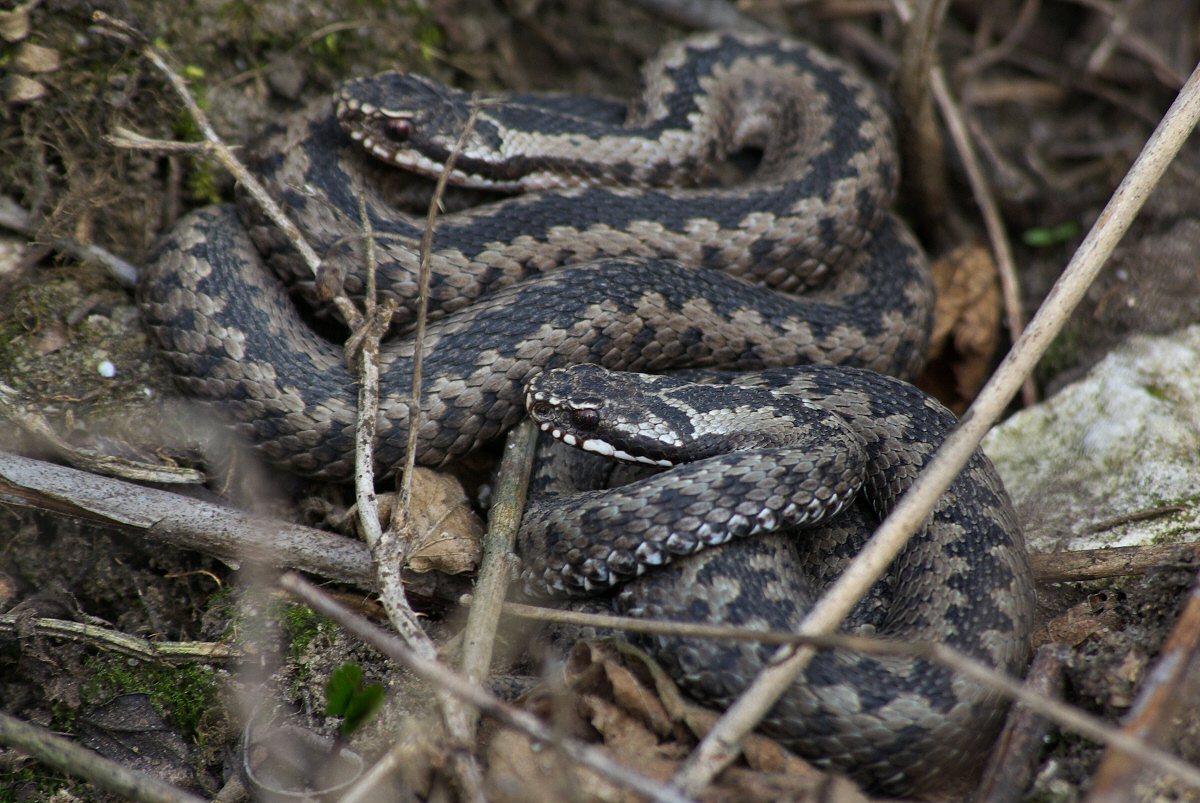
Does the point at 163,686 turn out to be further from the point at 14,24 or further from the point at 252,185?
the point at 14,24

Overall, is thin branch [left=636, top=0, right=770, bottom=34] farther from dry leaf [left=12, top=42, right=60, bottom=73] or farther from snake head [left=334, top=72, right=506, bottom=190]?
dry leaf [left=12, top=42, right=60, bottom=73]

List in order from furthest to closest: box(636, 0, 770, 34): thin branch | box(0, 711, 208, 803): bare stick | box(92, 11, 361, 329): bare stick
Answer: box(636, 0, 770, 34): thin branch
box(92, 11, 361, 329): bare stick
box(0, 711, 208, 803): bare stick

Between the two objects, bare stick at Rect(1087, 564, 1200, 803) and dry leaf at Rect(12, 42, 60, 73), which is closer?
bare stick at Rect(1087, 564, 1200, 803)

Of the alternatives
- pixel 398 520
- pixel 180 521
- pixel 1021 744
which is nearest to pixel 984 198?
pixel 1021 744

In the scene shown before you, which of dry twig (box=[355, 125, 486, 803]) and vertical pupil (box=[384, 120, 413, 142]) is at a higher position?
vertical pupil (box=[384, 120, 413, 142])

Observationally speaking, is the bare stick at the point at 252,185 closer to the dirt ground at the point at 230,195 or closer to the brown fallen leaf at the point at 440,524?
the dirt ground at the point at 230,195

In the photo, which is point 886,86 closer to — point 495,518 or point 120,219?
point 495,518

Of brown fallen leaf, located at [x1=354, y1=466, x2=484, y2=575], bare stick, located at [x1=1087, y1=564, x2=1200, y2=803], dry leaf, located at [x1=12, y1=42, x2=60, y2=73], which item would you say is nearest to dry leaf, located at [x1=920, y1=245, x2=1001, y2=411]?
bare stick, located at [x1=1087, y1=564, x2=1200, y2=803]
